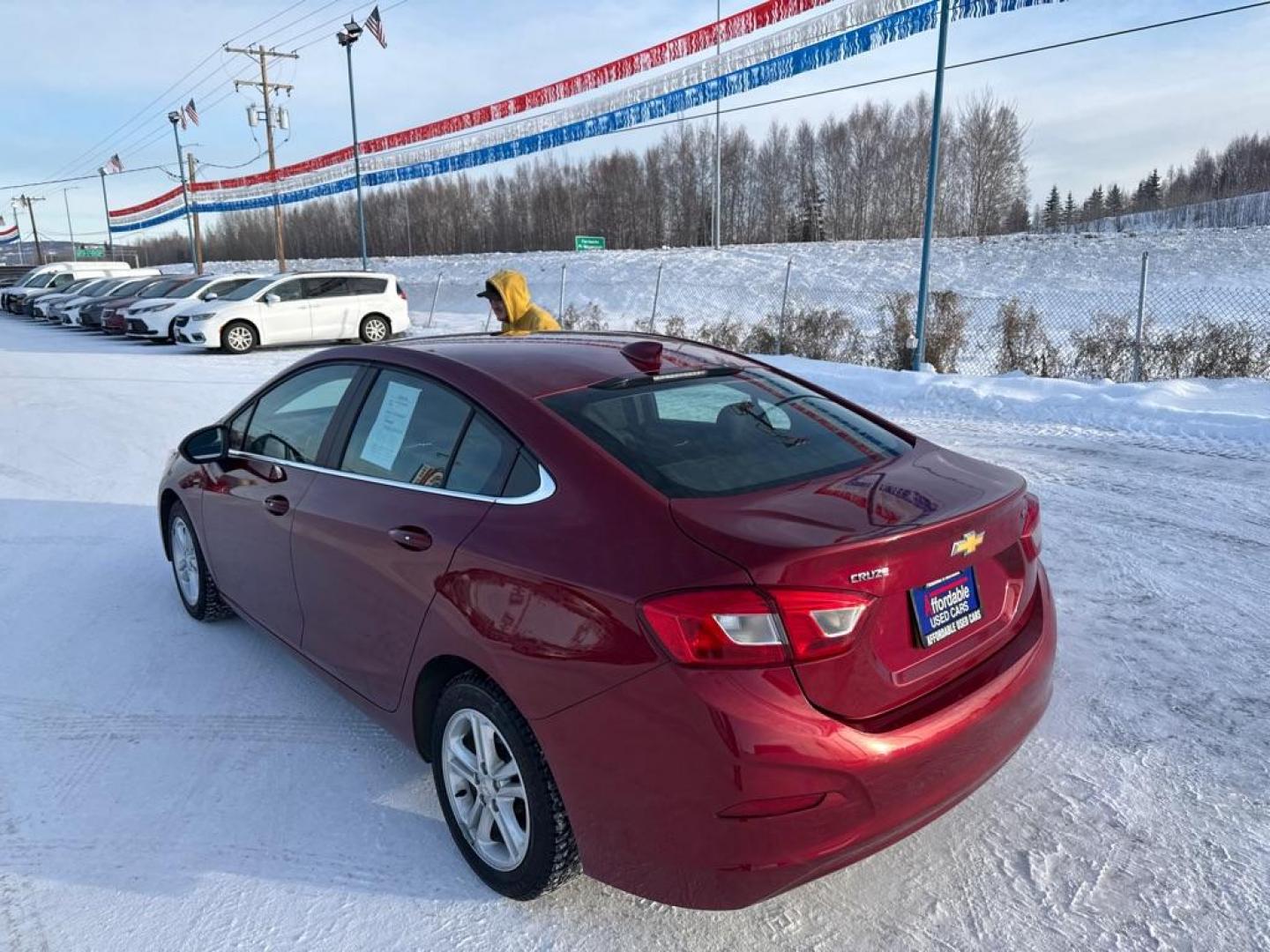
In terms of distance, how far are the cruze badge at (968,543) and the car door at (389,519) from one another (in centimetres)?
127

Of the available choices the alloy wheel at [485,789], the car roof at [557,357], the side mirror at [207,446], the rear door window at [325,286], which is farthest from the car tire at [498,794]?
the rear door window at [325,286]

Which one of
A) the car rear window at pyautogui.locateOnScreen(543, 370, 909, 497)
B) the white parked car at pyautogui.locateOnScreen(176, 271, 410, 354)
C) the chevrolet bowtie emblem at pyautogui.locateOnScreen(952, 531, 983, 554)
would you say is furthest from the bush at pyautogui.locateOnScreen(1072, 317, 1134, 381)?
the white parked car at pyautogui.locateOnScreen(176, 271, 410, 354)

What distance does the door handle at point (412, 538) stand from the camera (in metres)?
2.61

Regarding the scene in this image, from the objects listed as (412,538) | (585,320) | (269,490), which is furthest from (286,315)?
(412,538)

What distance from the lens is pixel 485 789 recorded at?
8.20 ft

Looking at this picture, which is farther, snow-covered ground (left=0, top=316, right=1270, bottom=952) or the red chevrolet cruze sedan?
snow-covered ground (left=0, top=316, right=1270, bottom=952)

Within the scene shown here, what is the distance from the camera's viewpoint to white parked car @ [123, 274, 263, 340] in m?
19.4

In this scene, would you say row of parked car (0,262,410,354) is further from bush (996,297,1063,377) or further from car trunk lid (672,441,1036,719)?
car trunk lid (672,441,1036,719)

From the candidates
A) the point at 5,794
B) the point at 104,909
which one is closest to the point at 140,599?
the point at 5,794

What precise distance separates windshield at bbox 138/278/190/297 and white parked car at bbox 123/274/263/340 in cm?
203

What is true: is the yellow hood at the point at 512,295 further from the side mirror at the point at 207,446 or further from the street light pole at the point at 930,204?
the street light pole at the point at 930,204

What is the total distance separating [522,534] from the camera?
2324mm

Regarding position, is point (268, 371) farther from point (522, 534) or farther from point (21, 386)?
point (522, 534)

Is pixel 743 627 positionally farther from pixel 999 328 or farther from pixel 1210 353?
pixel 999 328
